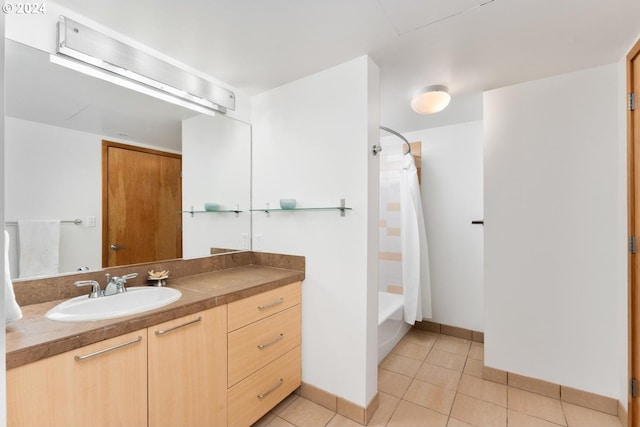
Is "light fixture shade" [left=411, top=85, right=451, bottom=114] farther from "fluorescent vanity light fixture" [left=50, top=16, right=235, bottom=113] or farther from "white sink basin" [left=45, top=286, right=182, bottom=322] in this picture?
"white sink basin" [left=45, top=286, right=182, bottom=322]

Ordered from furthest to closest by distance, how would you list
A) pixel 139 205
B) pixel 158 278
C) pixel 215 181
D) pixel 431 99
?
pixel 215 181 → pixel 431 99 → pixel 139 205 → pixel 158 278

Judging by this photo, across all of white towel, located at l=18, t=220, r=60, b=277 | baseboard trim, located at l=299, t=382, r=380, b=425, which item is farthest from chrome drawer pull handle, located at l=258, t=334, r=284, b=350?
white towel, located at l=18, t=220, r=60, b=277

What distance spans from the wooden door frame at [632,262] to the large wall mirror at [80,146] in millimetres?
2579

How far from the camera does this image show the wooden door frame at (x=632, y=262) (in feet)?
5.21

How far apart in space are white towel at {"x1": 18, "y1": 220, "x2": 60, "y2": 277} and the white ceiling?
106 centimetres

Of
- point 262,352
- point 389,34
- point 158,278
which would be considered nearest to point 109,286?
point 158,278

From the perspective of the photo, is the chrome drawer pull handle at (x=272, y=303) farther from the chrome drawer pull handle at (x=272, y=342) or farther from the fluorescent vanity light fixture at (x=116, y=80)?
the fluorescent vanity light fixture at (x=116, y=80)

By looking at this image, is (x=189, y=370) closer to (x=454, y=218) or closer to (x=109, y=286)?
(x=109, y=286)

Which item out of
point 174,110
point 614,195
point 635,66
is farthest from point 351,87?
point 614,195

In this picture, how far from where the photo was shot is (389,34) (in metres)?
1.52

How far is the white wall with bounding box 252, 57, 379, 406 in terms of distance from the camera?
1.74 metres

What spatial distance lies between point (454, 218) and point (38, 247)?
3.16 metres

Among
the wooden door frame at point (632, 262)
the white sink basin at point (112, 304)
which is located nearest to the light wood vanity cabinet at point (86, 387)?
the white sink basin at point (112, 304)

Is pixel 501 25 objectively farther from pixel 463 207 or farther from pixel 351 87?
pixel 463 207
